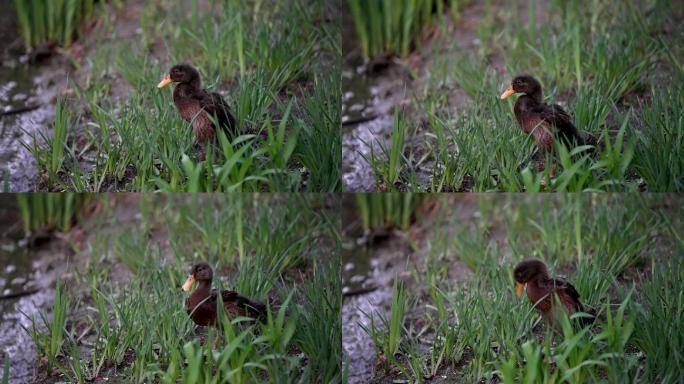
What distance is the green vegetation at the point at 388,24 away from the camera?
3.04 meters

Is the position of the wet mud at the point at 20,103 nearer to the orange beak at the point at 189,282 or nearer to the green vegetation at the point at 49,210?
the green vegetation at the point at 49,210

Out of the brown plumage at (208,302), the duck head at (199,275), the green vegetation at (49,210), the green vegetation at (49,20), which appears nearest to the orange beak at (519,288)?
the brown plumage at (208,302)

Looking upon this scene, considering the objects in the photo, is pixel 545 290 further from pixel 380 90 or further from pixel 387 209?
pixel 380 90

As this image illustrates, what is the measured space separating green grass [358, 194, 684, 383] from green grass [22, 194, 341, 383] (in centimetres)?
23

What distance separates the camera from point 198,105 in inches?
111

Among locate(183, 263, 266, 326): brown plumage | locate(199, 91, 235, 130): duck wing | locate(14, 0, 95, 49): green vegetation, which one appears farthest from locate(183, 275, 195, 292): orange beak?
locate(14, 0, 95, 49): green vegetation

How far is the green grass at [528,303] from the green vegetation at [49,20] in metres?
1.30

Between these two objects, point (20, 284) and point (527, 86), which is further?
point (20, 284)

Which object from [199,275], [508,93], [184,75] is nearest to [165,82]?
[184,75]

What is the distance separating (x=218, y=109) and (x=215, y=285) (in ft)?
1.75

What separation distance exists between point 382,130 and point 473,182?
0.33 meters

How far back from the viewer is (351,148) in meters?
2.94

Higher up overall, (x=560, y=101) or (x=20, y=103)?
(x=20, y=103)

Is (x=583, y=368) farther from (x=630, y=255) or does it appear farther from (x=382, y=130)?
(x=382, y=130)
